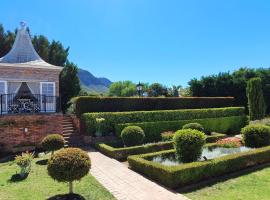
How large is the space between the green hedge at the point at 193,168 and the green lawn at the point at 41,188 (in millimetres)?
1900

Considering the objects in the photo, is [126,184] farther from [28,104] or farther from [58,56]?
[58,56]

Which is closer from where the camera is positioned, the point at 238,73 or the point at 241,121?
the point at 241,121

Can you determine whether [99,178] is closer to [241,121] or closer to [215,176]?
[215,176]

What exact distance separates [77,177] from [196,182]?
4.08m

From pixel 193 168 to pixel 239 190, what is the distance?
1.52 m

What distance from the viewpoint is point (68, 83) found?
32.0 m

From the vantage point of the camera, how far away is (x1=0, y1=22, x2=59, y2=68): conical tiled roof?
1984cm

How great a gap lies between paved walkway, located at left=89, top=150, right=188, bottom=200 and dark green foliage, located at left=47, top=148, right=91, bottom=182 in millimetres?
1388

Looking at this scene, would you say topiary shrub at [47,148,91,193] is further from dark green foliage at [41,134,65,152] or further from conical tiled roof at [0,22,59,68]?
conical tiled roof at [0,22,59,68]

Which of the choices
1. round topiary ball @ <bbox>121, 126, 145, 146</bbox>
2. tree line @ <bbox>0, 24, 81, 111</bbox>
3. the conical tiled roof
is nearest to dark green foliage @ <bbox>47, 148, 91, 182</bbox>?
round topiary ball @ <bbox>121, 126, 145, 146</bbox>

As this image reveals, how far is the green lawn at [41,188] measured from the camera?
819 centimetres

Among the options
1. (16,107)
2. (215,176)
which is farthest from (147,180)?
(16,107)

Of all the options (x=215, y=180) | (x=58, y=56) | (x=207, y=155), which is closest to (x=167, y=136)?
(x=207, y=155)

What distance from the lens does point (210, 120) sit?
20172 mm
